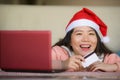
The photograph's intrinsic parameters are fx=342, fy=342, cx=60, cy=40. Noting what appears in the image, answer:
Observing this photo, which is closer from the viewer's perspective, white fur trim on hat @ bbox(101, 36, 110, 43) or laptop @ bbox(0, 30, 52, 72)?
laptop @ bbox(0, 30, 52, 72)

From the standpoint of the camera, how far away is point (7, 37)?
5.89 feet

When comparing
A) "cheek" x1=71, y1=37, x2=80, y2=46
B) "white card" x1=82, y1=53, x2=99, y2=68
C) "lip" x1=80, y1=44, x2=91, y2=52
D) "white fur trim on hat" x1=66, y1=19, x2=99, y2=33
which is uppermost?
"white fur trim on hat" x1=66, y1=19, x2=99, y2=33

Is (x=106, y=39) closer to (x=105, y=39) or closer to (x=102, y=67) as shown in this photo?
(x=105, y=39)

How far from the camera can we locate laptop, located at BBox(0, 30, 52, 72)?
1754 mm

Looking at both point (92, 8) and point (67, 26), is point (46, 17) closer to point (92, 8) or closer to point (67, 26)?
point (67, 26)

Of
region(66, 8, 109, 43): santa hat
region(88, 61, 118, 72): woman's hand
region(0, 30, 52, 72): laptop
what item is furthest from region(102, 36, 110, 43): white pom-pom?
region(0, 30, 52, 72): laptop

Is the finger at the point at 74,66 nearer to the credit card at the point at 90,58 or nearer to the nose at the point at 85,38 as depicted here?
the credit card at the point at 90,58

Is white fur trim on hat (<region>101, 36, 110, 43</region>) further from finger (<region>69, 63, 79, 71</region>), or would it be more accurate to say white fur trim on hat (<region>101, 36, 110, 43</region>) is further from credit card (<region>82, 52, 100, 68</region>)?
finger (<region>69, 63, 79, 71</region>)

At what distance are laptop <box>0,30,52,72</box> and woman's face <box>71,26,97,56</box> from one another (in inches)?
5.9

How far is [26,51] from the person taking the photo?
1.76 m

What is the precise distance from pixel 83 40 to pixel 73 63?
0.14 metres

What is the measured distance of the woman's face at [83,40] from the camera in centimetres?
184

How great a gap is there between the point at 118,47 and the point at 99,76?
0.22 meters

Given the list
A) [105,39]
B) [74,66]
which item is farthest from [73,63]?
[105,39]
